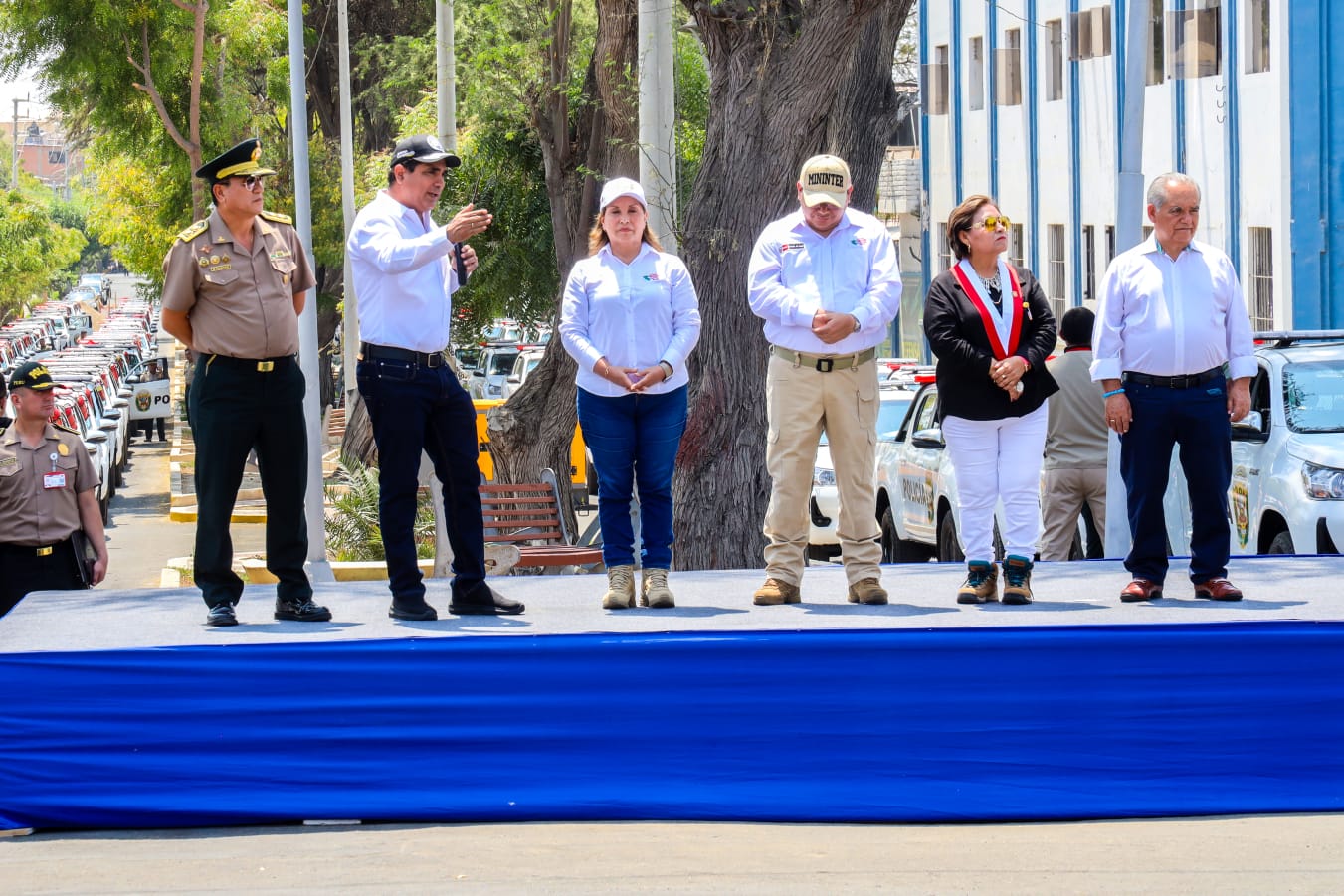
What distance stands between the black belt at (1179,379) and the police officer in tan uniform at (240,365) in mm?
3205

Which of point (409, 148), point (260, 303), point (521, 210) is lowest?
point (260, 303)

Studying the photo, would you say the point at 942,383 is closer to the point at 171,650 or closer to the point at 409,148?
the point at 409,148

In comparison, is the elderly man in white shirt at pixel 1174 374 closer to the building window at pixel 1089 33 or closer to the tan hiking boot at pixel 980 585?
the tan hiking boot at pixel 980 585

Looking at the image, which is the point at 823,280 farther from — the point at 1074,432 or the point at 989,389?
the point at 1074,432

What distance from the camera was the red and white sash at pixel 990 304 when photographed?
786 cm

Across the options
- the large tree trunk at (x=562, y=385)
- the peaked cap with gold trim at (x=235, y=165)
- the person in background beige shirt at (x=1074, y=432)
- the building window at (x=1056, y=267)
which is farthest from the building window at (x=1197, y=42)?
the peaked cap with gold trim at (x=235, y=165)

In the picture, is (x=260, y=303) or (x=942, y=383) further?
(x=942, y=383)

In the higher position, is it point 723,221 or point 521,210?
point 521,210

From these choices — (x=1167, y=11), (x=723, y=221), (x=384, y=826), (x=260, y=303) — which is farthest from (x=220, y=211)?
(x=1167, y=11)

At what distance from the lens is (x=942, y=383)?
26.2ft

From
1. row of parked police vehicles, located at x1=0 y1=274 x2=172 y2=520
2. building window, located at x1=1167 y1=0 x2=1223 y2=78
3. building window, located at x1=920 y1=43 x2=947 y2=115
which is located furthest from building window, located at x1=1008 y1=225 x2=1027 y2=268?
row of parked police vehicles, located at x1=0 y1=274 x2=172 y2=520

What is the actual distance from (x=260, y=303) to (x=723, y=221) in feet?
18.5

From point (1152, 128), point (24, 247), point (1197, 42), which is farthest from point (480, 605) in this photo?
point (24, 247)

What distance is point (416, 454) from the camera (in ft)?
24.8
